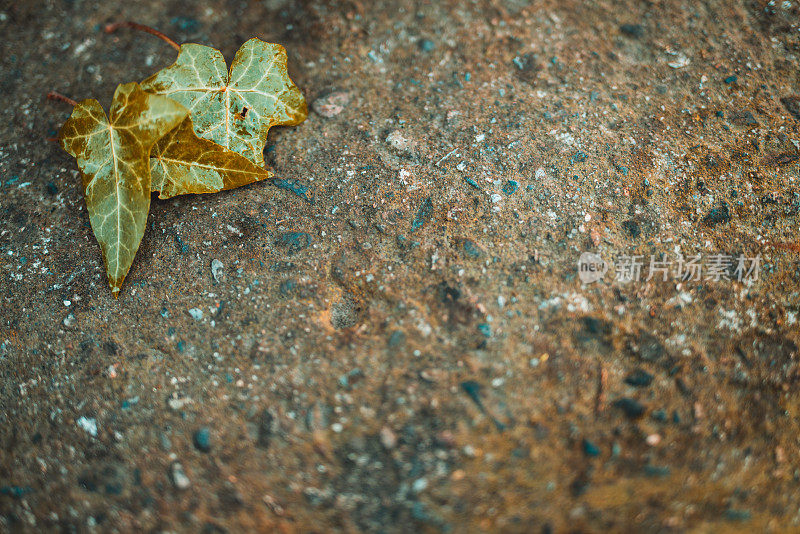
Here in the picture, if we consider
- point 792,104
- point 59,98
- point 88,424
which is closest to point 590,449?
point 88,424

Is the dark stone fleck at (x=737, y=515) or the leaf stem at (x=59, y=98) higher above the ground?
the leaf stem at (x=59, y=98)

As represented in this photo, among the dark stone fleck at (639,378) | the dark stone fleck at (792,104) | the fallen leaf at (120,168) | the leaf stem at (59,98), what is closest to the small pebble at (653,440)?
the dark stone fleck at (639,378)

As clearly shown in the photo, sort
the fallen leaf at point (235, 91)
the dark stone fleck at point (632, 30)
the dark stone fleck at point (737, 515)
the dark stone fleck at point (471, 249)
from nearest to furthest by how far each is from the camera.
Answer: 1. the dark stone fleck at point (737, 515)
2. the dark stone fleck at point (471, 249)
3. the fallen leaf at point (235, 91)
4. the dark stone fleck at point (632, 30)

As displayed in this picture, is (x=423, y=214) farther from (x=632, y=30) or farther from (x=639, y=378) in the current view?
(x=632, y=30)

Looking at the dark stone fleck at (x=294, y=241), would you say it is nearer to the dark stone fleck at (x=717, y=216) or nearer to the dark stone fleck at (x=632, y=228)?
the dark stone fleck at (x=632, y=228)

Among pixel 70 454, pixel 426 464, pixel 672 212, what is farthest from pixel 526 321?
pixel 70 454

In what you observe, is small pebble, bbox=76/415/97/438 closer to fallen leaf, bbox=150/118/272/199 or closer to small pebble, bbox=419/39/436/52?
fallen leaf, bbox=150/118/272/199
